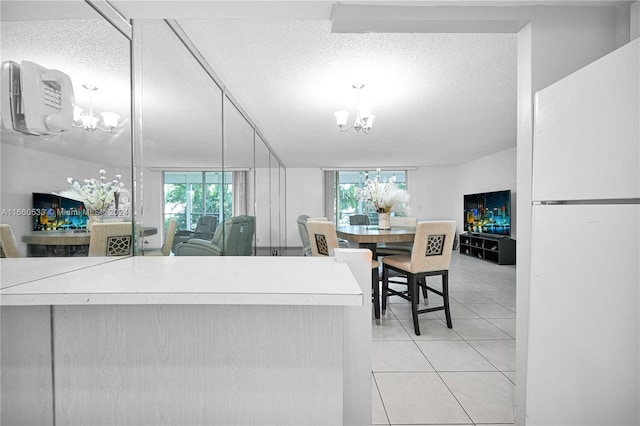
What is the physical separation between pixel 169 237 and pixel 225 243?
1166 mm

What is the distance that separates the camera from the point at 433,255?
291cm

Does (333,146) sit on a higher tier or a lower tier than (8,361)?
higher

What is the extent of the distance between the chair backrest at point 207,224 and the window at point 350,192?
6564mm

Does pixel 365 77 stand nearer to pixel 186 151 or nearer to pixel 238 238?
pixel 186 151

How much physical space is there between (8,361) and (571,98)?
212cm

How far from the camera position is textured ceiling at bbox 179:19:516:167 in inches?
96.4

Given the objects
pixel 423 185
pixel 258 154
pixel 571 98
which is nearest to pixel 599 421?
pixel 571 98

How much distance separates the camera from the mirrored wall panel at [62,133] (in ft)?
2.96

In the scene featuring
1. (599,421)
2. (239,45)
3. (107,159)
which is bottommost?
(599,421)

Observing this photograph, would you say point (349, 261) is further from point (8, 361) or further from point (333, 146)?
point (333, 146)

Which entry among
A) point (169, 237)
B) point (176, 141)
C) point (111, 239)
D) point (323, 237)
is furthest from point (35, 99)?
point (323, 237)

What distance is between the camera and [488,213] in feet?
23.4

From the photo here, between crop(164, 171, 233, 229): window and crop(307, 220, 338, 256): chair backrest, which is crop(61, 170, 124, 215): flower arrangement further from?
crop(307, 220, 338, 256): chair backrest

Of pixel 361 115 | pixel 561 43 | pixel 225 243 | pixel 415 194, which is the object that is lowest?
pixel 225 243
